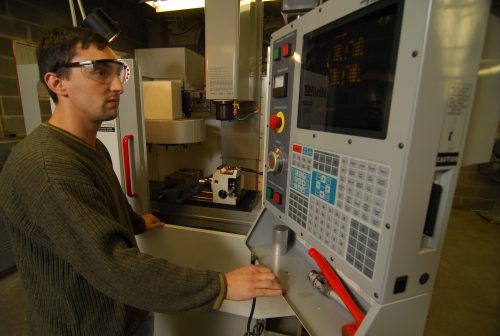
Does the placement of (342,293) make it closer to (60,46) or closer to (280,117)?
(280,117)

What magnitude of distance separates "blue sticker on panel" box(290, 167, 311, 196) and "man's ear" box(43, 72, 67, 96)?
69cm

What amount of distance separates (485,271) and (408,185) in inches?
100

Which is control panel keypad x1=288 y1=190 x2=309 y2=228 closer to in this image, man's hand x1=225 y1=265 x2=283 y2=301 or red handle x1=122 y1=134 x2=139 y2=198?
man's hand x1=225 y1=265 x2=283 y2=301

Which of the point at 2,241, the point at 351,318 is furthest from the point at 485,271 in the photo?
the point at 2,241

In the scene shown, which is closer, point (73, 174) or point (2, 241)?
point (73, 174)

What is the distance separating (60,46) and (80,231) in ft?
1.76

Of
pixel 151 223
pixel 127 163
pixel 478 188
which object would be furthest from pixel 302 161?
pixel 478 188

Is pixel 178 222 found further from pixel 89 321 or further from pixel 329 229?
pixel 329 229

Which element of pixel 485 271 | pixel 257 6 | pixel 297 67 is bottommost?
pixel 485 271

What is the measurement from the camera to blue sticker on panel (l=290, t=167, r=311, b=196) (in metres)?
0.64

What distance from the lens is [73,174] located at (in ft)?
1.96

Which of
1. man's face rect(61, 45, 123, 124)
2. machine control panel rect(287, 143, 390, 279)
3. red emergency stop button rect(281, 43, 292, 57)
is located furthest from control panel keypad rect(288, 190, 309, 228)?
man's face rect(61, 45, 123, 124)

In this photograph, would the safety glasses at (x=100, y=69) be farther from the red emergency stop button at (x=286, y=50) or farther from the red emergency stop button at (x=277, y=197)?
the red emergency stop button at (x=277, y=197)

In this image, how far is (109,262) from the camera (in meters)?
0.54
